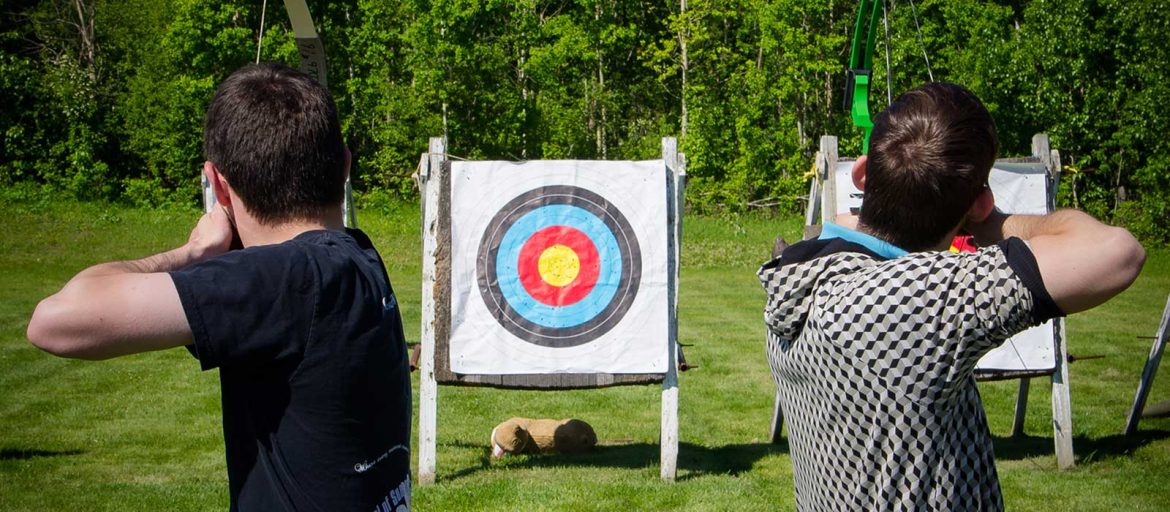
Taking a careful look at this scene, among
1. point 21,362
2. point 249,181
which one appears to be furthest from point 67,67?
point 249,181

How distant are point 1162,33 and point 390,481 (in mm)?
20957

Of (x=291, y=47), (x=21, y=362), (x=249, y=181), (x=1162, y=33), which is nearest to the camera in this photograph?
(x=249, y=181)

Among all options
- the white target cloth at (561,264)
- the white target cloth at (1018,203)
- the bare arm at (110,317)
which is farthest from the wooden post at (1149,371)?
the bare arm at (110,317)

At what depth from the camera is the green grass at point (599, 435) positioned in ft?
14.9

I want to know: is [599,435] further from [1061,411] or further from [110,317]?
[110,317]

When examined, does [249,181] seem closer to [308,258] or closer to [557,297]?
[308,258]

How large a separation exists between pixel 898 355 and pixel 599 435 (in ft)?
15.4

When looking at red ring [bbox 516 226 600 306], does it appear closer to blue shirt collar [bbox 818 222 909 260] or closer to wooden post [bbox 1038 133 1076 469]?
wooden post [bbox 1038 133 1076 469]

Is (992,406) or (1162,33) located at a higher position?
(1162,33)

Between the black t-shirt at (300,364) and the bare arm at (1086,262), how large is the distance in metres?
0.91

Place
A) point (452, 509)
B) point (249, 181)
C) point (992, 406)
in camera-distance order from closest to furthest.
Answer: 1. point (249, 181)
2. point (452, 509)
3. point (992, 406)

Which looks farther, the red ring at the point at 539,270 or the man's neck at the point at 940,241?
the red ring at the point at 539,270

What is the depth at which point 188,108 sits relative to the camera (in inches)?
916

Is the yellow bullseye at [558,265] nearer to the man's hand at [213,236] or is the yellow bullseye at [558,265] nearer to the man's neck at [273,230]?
the man's hand at [213,236]
